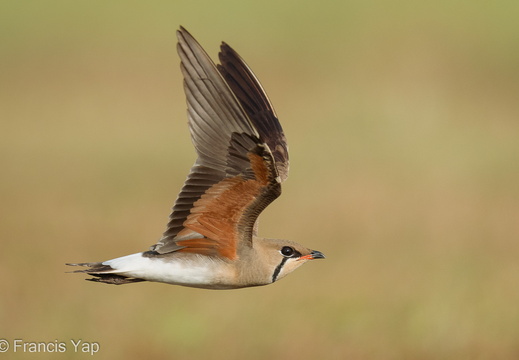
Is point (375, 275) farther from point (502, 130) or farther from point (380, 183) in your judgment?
point (502, 130)

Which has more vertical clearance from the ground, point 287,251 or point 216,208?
point 216,208

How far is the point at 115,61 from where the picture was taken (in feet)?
84.3

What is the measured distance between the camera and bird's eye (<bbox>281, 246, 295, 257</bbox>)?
273 inches

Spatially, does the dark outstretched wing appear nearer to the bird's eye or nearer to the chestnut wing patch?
the bird's eye

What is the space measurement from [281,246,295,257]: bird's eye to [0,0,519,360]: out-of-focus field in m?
4.45

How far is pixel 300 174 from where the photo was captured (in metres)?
18.2

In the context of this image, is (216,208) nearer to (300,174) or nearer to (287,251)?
(287,251)

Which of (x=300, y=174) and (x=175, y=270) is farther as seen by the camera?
(x=300, y=174)

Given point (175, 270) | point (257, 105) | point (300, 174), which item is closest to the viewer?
point (175, 270)

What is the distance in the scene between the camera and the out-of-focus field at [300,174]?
40.0 feet

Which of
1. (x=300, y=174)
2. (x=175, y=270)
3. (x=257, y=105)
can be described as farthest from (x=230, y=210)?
(x=300, y=174)

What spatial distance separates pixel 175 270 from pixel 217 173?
1.96ft

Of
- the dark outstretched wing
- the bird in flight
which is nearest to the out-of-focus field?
the dark outstretched wing

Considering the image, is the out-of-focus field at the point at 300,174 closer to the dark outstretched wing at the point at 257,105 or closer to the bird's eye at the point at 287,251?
the dark outstretched wing at the point at 257,105
